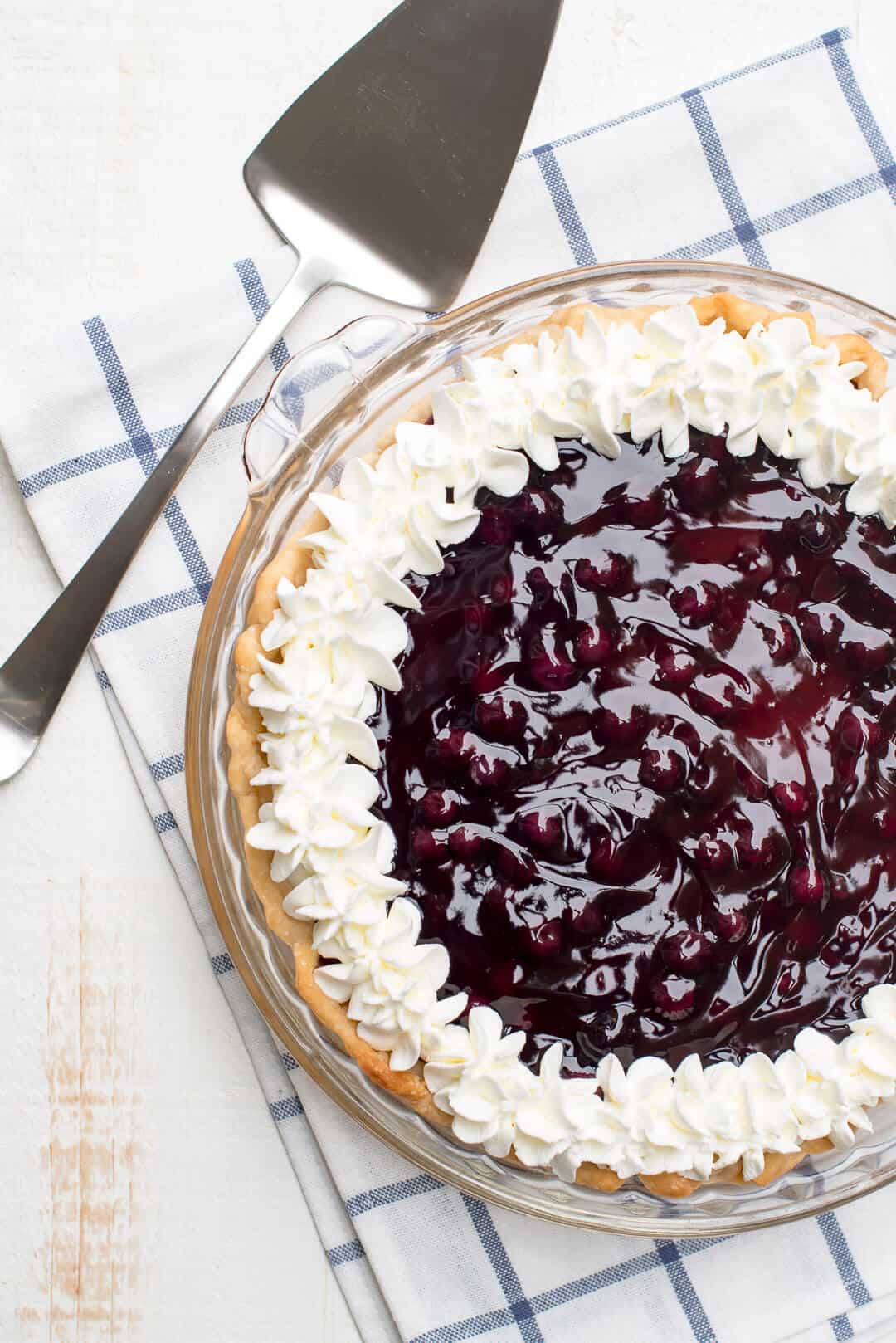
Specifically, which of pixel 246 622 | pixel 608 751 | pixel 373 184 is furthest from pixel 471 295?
pixel 608 751

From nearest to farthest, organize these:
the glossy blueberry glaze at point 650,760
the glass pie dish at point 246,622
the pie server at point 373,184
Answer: the glossy blueberry glaze at point 650,760
the glass pie dish at point 246,622
the pie server at point 373,184

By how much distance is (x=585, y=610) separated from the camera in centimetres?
167

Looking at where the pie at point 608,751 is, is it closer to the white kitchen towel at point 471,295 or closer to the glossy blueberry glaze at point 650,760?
the glossy blueberry glaze at point 650,760

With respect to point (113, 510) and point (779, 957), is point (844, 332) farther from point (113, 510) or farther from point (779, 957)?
point (113, 510)

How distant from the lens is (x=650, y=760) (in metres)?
1.64

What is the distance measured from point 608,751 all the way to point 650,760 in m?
0.06

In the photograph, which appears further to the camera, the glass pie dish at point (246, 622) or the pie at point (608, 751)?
the glass pie dish at point (246, 622)

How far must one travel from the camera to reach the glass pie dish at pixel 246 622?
1.91 meters

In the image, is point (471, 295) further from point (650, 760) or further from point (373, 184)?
point (650, 760)

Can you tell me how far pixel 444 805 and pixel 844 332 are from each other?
46.7 inches

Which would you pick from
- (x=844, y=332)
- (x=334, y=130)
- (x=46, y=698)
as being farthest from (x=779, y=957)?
(x=334, y=130)

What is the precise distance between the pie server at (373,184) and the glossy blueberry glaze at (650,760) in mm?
608

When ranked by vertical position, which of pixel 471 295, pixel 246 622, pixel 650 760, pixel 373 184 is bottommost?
pixel 650 760

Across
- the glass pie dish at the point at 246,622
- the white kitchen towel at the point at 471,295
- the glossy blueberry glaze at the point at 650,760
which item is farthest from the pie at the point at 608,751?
the white kitchen towel at the point at 471,295
